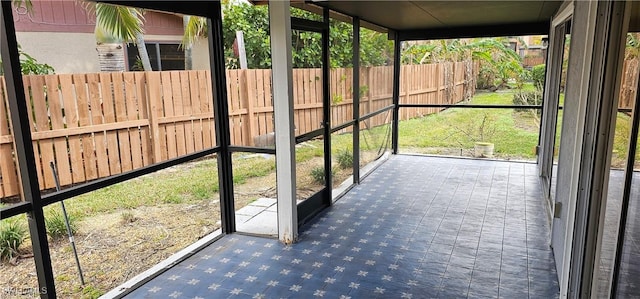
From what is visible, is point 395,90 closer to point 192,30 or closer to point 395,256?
point 192,30

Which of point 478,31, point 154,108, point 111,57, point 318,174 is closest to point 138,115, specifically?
point 154,108

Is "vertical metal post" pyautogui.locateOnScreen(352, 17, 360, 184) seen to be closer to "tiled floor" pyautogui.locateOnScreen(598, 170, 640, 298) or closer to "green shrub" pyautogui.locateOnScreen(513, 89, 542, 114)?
"tiled floor" pyautogui.locateOnScreen(598, 170, 640, 298)

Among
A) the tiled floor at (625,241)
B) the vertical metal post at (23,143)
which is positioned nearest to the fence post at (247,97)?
the vertical metal post at (23,143)

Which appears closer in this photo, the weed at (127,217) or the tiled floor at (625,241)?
the tiled floor at (625,241)

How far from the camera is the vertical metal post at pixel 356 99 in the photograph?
5.46 meters

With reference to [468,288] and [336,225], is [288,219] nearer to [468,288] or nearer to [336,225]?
[336,225]

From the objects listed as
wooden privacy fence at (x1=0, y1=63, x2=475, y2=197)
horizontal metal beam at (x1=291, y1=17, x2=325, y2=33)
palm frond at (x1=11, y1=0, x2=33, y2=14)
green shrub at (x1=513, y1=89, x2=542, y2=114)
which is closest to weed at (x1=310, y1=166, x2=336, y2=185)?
wooden privacy fence at (x1=0, y1=63, x2=475, y2=197)

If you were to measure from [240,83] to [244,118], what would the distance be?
417 millimetres

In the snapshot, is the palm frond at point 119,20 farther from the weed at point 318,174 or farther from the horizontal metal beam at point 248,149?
the weed at point 318,174

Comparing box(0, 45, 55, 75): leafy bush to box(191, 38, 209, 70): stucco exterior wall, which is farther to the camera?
box(191, 38, 209, 70): stucco exterior wall

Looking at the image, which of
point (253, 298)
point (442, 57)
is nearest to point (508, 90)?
point (442, 57)

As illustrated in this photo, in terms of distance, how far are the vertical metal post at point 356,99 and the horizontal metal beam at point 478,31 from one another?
2.15 meters

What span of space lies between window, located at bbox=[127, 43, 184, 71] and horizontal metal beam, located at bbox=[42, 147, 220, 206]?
63.0 inches

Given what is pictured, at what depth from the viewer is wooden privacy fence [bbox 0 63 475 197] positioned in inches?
105
